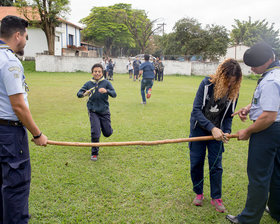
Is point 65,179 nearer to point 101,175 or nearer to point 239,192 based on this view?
point 101,175

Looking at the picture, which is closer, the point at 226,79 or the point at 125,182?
the point at 226,79

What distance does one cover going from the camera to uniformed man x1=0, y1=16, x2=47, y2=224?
2312 mm

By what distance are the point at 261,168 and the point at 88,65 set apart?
2766 cm

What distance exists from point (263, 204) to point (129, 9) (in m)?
65.0

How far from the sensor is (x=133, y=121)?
805 cm

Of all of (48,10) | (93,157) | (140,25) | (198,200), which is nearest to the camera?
(198,200)

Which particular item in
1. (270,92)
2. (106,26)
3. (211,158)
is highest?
(106,26)

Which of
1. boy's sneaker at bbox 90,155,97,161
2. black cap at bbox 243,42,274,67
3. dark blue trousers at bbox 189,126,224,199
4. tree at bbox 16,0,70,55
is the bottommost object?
boy's sneaker at bbox 90,155,97,161

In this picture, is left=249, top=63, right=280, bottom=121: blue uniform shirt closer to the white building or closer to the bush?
the bush

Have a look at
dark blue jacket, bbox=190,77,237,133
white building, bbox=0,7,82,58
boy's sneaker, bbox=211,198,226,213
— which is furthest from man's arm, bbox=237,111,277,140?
white building, bbox=0,7,82,58

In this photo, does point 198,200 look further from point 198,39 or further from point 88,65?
point 198,39

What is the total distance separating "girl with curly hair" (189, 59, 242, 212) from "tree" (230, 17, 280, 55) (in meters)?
50.3

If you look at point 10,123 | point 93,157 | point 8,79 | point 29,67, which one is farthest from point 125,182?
point 29,67

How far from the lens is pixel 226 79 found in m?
3.14
